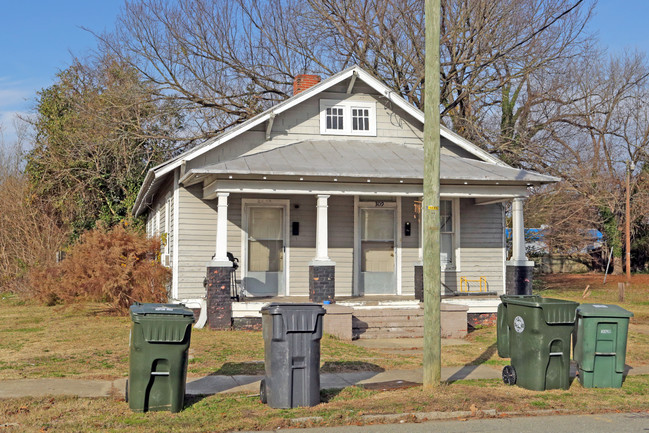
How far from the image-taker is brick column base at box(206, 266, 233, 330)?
14.2 meters

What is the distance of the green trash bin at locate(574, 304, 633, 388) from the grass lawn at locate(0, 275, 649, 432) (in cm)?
20

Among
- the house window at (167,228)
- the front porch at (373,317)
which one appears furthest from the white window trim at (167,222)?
the front porch at (373,317)

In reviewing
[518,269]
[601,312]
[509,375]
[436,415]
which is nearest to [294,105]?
[518,269]

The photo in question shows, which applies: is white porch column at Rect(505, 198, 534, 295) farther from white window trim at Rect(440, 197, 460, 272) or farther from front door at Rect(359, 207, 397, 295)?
front door at Rect(359, 207, 397, 295)

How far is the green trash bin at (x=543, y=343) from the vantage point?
892 cm

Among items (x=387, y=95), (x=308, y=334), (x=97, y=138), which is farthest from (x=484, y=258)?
(x=97, y=138)

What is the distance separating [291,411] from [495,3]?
20810 millimetres

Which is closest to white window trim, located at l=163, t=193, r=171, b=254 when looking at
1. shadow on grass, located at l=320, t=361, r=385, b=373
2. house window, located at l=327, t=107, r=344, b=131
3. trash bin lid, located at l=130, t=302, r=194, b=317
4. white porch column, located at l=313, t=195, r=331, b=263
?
house window, located at l=327, t=107, r=344, b=131

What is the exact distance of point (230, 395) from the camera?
342 inches

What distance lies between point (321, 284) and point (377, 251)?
3.06 m

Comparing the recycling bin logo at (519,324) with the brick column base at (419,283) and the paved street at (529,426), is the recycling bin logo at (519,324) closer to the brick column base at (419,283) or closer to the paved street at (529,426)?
the paved street at (529,426)

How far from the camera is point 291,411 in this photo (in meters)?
7.84

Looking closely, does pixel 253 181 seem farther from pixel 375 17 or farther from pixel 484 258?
pixel 375 17

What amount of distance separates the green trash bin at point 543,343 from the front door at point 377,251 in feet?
26.0
